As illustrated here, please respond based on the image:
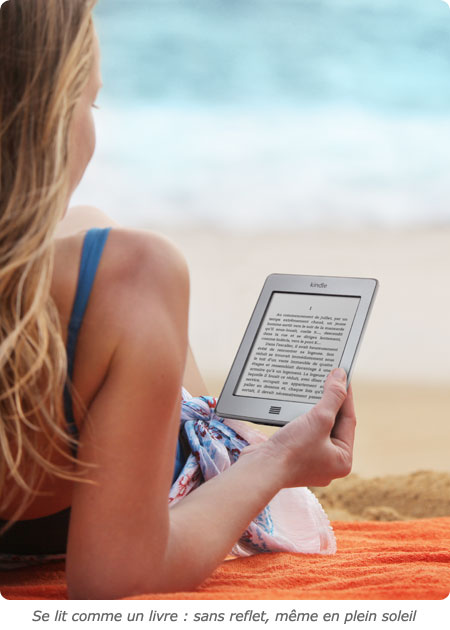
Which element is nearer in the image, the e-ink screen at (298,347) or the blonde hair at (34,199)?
the blonde hair at (34,199)

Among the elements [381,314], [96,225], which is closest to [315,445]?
[96,225]

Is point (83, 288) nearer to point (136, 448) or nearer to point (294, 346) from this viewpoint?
point (136, 448)

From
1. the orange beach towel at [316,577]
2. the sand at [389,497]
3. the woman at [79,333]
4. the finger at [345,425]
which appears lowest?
the sand at [389,497]

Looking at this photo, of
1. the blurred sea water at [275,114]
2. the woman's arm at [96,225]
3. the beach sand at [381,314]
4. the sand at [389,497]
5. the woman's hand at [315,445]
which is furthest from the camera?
the beach sand at [381,314]

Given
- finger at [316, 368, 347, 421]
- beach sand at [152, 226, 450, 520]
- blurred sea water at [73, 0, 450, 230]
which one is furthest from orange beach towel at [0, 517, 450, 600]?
beach sand at [152, 226, 450, 520]

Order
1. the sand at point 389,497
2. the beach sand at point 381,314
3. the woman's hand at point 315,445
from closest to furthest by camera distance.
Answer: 1. the woman's hand at point 315,445
2. the sand at point 389,497
3. the beach sand at point 381,314

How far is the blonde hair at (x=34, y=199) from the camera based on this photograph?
1.51 feet

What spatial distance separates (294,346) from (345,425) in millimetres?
99

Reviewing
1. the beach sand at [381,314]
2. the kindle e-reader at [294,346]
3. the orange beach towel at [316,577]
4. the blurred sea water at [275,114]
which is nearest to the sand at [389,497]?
the beach sand at [381,314]

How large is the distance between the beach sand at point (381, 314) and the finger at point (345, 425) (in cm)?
101

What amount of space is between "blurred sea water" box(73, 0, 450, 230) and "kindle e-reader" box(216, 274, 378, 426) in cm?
30

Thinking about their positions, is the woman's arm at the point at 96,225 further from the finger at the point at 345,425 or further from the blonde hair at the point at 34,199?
the blonde hair at the point at 34,199

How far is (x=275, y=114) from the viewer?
1623mm

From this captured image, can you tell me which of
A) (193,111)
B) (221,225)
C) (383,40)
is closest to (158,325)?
(383,40)
